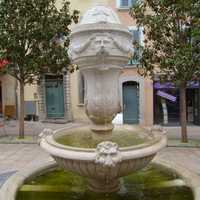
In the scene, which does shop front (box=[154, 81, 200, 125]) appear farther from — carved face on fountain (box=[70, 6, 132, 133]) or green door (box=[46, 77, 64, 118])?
carved face on fountain (box=[70, 6, 132, 133])

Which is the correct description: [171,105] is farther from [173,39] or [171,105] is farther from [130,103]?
[173,39]

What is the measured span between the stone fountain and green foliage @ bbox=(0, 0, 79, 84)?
19.8 feet

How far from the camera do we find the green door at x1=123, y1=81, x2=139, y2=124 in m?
15.7

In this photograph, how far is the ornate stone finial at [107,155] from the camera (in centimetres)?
301

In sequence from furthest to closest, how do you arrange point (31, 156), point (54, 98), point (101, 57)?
point (54, 98), point (31, 156), point (101, 57)

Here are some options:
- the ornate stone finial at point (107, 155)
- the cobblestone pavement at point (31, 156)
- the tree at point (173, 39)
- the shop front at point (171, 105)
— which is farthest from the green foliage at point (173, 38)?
the ornate stone finial at point (107, 155)

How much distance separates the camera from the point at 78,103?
1623 cm

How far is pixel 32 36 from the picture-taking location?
9523 mm

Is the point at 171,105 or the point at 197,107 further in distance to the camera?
the point at 171,105

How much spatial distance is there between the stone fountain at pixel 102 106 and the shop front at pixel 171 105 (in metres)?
11.3

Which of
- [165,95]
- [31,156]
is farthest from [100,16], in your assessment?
[165,95]

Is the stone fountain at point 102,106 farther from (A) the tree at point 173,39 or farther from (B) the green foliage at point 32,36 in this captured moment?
(B) the green foliage at point 32,36

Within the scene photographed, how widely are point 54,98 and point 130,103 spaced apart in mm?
4551

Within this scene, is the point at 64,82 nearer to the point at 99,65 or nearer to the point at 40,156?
the point at 40,156
